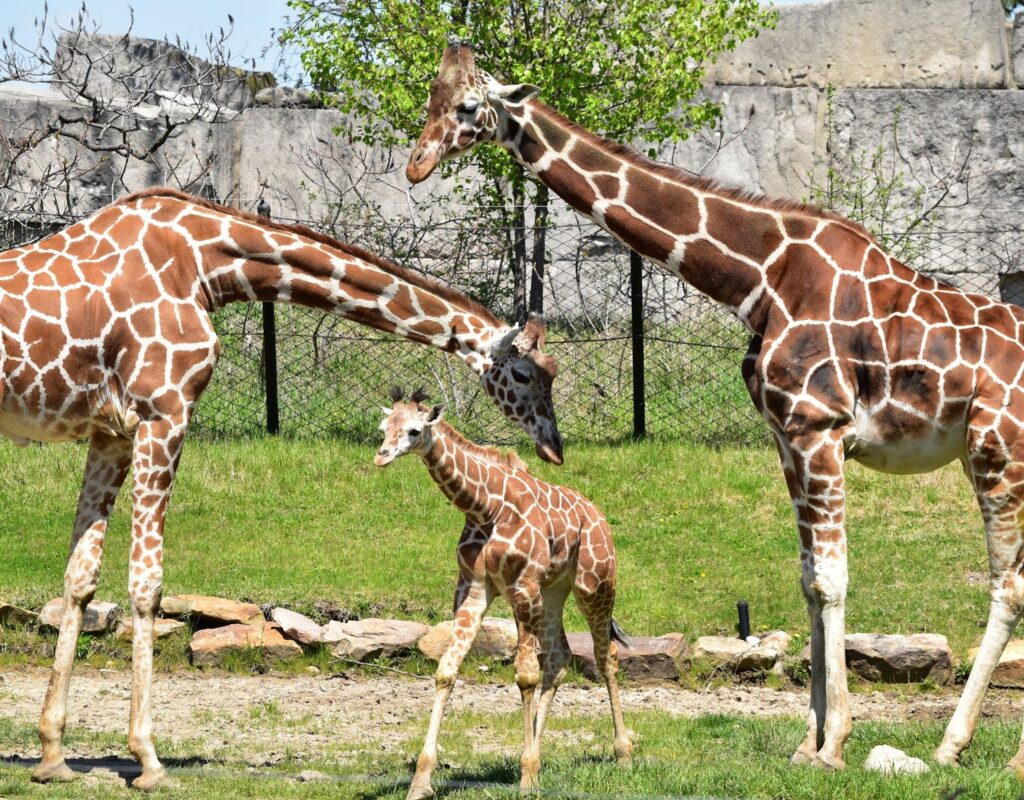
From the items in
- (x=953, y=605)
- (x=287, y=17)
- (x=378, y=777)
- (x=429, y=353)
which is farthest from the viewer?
(x=287, y=17)

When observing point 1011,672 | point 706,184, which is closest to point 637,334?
point 1011,672

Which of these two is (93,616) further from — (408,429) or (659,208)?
(659,208)

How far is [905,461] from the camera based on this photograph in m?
7.58

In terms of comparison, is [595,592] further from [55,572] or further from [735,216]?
[55,572]

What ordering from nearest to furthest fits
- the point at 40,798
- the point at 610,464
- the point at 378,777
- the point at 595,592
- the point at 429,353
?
the point at 40,798, the point at 378,777, the point at 595,592, the point at 610,464, the point at 429,353

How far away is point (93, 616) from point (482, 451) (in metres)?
4.04

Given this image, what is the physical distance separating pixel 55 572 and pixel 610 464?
16.9 feet

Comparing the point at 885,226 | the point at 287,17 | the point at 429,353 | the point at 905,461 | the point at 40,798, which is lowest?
the point at 40,798

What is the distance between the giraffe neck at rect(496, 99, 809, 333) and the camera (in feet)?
25.3

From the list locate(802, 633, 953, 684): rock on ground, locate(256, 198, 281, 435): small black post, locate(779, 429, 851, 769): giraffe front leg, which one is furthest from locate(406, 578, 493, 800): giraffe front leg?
locate(256, 198, 281, 435): small black post

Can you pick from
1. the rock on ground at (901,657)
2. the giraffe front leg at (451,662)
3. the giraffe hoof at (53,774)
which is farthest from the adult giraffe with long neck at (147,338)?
the rock on ground at (901,657)

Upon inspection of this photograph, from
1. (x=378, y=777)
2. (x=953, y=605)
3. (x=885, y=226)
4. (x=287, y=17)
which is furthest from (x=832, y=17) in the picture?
(x=378, y=777)

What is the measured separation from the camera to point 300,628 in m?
10.4

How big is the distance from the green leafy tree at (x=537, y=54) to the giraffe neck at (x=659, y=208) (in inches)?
273
